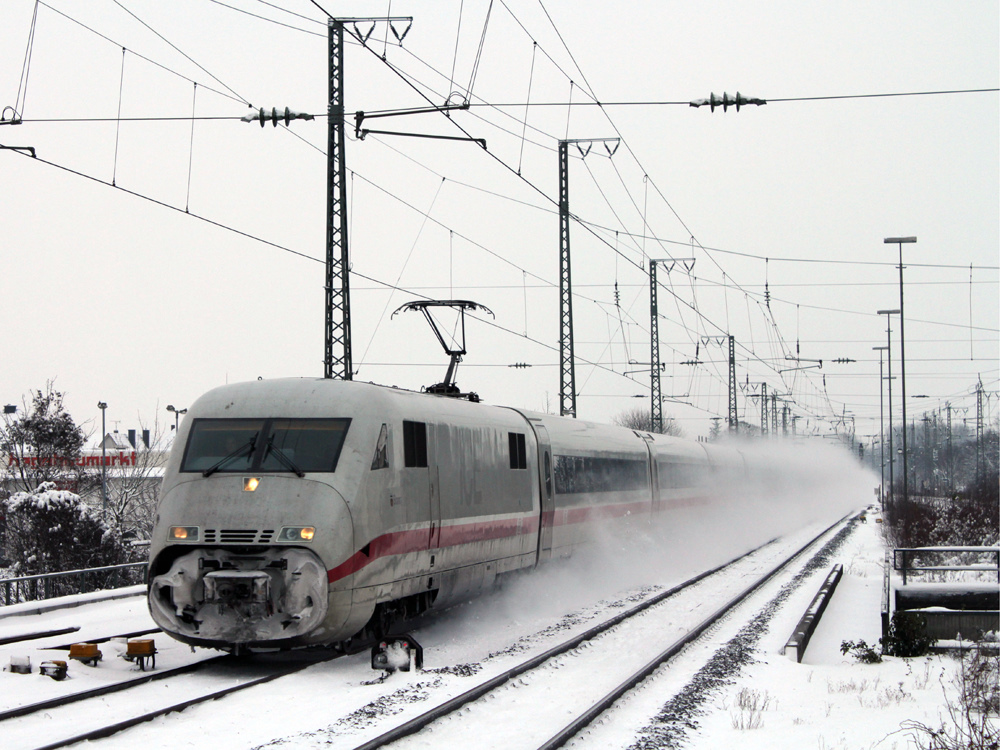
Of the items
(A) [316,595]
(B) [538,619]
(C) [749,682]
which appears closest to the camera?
(A) [316,595]

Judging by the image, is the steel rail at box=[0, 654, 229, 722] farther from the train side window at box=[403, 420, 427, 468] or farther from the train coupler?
the train side window at box=[403, 420, 427, 468]

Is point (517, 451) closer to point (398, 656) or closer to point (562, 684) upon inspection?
point (398, 656)

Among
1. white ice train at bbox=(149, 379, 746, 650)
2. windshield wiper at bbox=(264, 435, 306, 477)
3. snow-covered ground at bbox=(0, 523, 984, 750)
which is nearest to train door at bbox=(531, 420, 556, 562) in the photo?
snow-covered ground at bbox=(0, 523, 984, 750)

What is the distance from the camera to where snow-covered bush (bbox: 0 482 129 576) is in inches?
1494

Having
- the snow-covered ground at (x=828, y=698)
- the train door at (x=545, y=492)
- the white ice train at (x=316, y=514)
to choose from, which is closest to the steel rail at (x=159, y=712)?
the white ice train at (x=316, y=514)

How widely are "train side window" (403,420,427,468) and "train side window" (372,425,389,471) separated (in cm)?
50

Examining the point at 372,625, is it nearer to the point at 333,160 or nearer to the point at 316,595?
the point at 316,595

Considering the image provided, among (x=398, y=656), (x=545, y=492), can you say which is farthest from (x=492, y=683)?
(x=545, y=492)

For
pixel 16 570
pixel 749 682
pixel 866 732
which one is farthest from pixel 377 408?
pixel 16 570

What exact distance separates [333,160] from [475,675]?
31.8 ft

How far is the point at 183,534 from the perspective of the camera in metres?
12.6

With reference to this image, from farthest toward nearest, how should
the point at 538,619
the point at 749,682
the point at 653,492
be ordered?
the point at 653,492, the point at 538,619, the point at 749,682

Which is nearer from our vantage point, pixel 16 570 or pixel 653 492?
pixel 653 492

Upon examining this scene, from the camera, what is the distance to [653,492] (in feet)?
98.0
